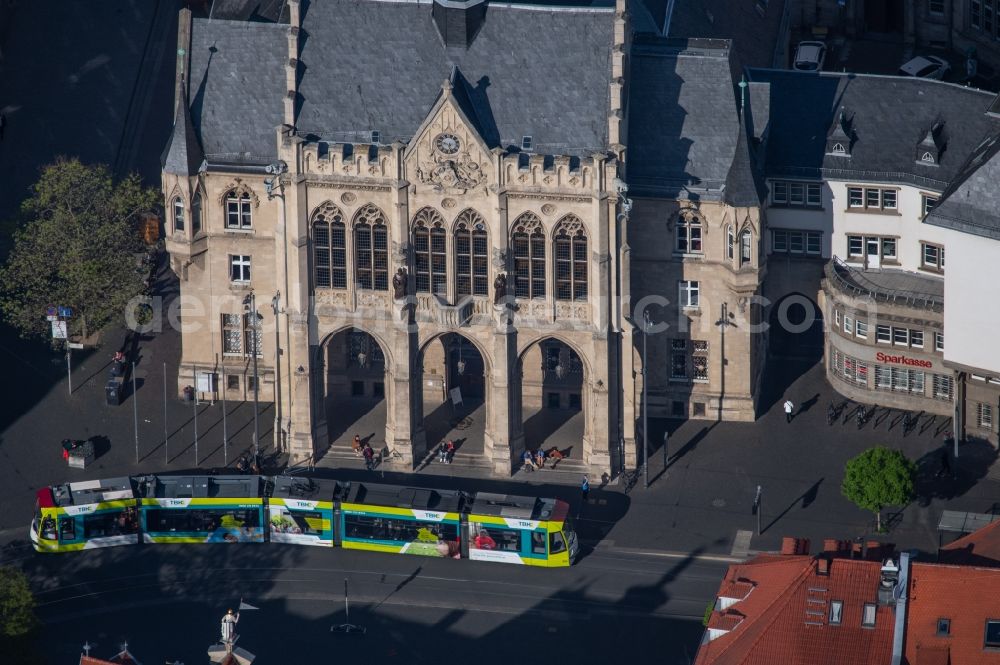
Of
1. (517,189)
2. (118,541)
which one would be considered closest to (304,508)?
(118,541)

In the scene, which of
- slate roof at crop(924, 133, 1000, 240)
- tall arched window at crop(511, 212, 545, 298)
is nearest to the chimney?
tall arched window at crop(511, 212, 545, 298)

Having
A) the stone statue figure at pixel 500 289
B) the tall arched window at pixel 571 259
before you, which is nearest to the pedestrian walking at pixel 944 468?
the tall arched window at pixel 571 259

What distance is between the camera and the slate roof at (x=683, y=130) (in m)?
197

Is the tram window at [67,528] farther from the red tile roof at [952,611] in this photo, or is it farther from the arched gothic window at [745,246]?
the red tile roof at [952,611]

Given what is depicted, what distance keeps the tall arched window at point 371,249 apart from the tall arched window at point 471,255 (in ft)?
14.7

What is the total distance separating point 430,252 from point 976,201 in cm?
3327

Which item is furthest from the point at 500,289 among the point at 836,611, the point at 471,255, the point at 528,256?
the point at 836,611

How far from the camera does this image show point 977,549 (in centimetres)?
17175

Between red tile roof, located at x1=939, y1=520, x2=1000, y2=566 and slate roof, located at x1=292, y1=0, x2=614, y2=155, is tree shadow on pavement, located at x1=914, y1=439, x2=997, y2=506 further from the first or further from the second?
slate roof, located at x1=292, y1=0, x2=614, y2=155

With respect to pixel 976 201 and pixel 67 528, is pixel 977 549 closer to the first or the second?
pixel 976 201

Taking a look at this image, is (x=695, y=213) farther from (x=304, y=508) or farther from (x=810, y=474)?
(x=304, y=508)

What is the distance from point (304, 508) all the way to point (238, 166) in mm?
24257

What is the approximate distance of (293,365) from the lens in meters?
198

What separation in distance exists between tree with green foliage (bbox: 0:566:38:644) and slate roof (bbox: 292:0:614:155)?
123 feet
